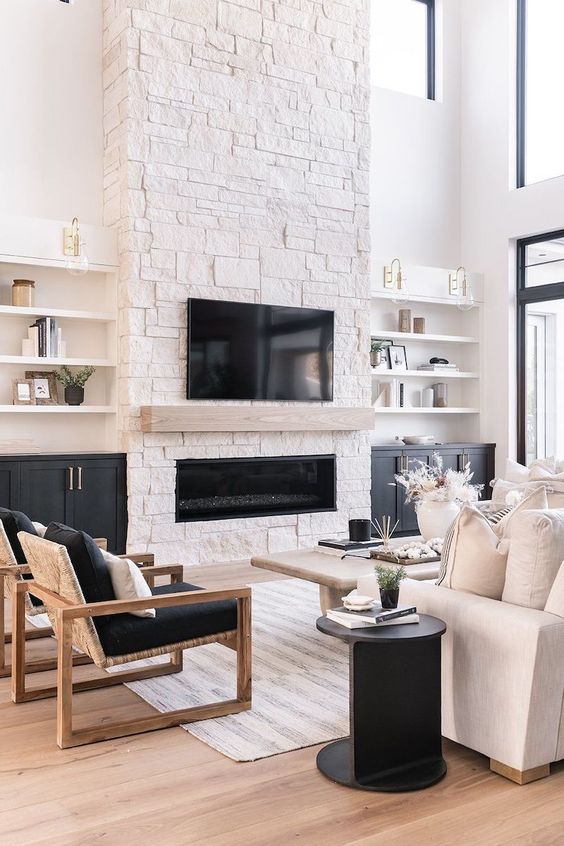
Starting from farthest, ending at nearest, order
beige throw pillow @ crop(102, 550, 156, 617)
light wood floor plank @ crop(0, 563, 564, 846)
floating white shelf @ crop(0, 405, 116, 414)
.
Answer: floating white shelf @ crop(0, 405, 116, 414)
beige throw pillow @ crop(102, 550, 156, 617)
light wood floor plank @ crop(0, 563, 564, 846)

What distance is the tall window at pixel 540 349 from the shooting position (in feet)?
28.4

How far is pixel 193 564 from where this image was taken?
689 centimetres

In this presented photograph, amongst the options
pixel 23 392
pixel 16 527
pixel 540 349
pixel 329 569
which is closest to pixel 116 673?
pixel 16 527

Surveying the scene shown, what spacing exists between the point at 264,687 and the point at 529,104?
7371mm

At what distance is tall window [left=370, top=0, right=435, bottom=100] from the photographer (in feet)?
29.4

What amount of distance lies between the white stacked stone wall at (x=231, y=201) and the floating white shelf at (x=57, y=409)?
Result: 25 cm

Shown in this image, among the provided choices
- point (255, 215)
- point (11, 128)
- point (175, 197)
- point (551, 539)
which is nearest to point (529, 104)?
point (255, 215)

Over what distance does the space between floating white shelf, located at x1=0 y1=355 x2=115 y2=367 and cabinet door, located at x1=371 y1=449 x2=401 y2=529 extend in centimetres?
270

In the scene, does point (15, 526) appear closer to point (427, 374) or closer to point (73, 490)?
point (73, 490)

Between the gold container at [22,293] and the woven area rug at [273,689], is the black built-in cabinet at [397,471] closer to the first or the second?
the woven area rug at [273,689]

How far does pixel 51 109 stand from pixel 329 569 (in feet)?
15.3

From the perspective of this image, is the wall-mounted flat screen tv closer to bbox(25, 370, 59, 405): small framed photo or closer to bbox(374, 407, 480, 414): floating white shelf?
bbox(374, 407, 480, 414): floating white shelf

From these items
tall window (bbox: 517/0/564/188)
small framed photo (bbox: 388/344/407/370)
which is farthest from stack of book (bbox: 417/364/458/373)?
tall window (bbox: 517/0/564/188)

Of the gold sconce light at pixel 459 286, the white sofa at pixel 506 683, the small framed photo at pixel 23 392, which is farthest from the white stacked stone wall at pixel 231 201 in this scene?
the white sofa at pixel 506 683
